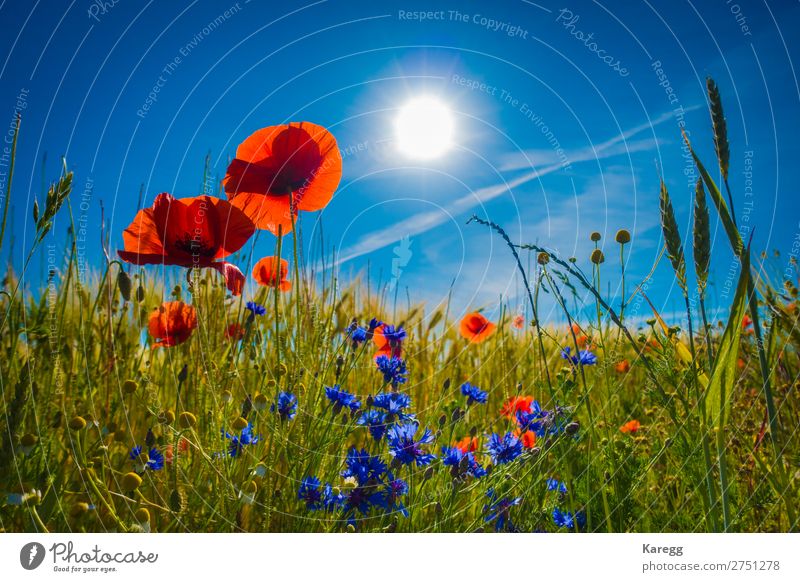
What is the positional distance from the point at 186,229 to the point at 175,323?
32 cm

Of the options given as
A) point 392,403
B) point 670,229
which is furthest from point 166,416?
point 670,229

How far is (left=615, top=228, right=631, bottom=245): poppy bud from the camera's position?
4.55ft

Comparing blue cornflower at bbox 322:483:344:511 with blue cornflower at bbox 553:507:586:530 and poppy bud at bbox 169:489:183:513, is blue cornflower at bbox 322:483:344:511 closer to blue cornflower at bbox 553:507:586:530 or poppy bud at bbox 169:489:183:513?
poppy bud at bbox 169:489:183:513

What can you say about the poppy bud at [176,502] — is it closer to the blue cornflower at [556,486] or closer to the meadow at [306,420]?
the meadow at [306,420]

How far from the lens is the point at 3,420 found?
110 cm

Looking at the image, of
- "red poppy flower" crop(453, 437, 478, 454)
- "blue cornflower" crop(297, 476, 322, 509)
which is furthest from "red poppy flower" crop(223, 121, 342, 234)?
"red poppy flower" crop(453, 437, 478, 454)

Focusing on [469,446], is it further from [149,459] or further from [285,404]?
[149,459]

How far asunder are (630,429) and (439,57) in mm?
1207

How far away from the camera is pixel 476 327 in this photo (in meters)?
2.02

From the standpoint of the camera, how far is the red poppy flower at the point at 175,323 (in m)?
1.38

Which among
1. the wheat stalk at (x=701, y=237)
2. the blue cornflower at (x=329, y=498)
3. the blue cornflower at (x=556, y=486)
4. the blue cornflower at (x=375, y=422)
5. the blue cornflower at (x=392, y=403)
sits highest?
the wheat stalk at (x=701, y=237)

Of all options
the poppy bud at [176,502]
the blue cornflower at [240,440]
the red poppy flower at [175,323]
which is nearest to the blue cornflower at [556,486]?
the blue cornflower at [240,440]

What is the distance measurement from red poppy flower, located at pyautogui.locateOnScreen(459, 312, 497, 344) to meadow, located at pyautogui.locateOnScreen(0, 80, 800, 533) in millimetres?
446
